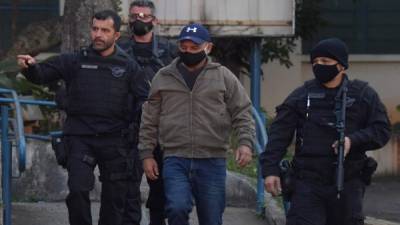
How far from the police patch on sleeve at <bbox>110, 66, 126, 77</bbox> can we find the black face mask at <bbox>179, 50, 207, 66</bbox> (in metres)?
0.50

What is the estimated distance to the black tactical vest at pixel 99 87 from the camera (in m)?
7.06

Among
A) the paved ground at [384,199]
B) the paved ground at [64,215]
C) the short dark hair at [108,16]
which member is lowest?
the paved ground at [384,199]

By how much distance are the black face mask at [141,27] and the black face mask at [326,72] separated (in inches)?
66.0

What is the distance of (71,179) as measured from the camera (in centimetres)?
697

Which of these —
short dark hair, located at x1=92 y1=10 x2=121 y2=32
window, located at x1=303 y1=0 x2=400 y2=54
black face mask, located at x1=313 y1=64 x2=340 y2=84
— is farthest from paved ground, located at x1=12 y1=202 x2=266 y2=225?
window, located at x1=303 y1=0 x2=400 y2=54

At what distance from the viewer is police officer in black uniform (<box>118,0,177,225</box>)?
295 inches

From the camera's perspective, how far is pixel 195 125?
671 centimetres

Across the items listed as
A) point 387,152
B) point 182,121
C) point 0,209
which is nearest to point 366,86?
point 182,121

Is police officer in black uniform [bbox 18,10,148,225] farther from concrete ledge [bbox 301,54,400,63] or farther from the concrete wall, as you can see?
concrete ledge [bbox 301,54,400,63]

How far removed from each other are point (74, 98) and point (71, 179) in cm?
54

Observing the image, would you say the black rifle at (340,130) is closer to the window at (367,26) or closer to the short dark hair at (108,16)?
the short dark hair at (108,16)

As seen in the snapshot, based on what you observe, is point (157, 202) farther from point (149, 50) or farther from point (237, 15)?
point (237, 15)

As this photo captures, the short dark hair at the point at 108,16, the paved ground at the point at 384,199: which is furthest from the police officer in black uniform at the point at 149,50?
the paved ground at the point at 384,199

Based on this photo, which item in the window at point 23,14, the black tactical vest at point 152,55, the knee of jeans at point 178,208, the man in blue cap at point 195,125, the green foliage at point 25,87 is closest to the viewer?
the knee of jeans at point 178,208
